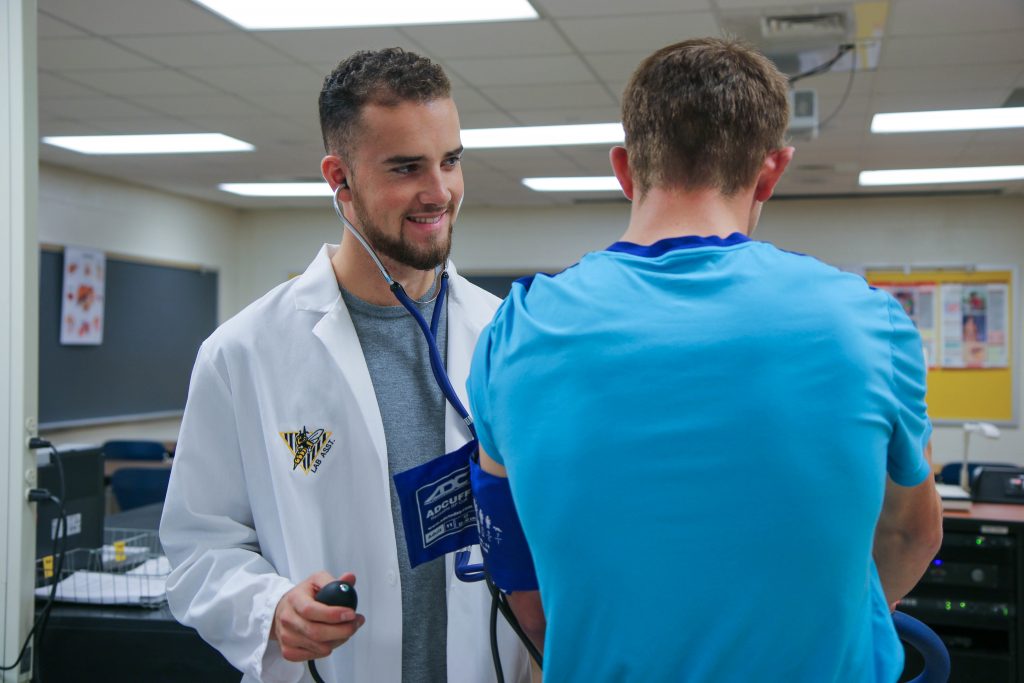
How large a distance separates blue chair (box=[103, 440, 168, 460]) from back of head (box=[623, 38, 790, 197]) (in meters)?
5.79

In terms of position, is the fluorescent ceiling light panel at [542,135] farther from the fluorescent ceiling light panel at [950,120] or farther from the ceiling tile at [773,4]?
the ceiling tile at [773,4]

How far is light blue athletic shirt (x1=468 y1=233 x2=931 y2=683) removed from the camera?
2.63ft

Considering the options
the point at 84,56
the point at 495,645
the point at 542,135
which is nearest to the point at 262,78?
the point at 84,56

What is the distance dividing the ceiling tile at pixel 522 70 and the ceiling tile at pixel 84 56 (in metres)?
1.45

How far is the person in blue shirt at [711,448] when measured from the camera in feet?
2.63

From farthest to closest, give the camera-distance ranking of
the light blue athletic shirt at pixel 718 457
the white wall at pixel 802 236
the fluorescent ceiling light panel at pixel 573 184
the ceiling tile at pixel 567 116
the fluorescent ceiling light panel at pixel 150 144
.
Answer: the white wall at pixel 802 236 < the fluorescent ceiling light panel at pixel 573 184 < the fluorescent ceiling light panel at pixel 150 144 < the ceiling tile at pixel 567 116 < the light blue athletic shirt at pixel 718 457

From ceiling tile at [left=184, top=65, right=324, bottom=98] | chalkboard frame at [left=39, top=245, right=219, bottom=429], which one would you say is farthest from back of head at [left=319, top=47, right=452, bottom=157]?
chalkboard frame at [left=39, top=245, right=219, bottom=429]

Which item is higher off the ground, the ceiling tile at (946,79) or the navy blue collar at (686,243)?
the ceiling tile at (946,79)

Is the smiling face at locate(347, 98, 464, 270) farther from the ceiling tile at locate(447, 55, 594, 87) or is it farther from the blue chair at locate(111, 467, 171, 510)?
the blue chair at locate(111, 467, 171, 510)

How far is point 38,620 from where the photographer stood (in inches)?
84.3

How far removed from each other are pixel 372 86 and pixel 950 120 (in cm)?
493

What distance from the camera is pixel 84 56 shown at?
4246 mm

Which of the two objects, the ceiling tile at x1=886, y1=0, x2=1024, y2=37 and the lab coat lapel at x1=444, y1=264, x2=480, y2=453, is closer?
the lab coat lapel at x1=444, y1=264, x2=480, y2=453

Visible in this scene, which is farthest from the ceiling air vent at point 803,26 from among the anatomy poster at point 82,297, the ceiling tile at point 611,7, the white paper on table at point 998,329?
the anatomy poster at point 82,297
